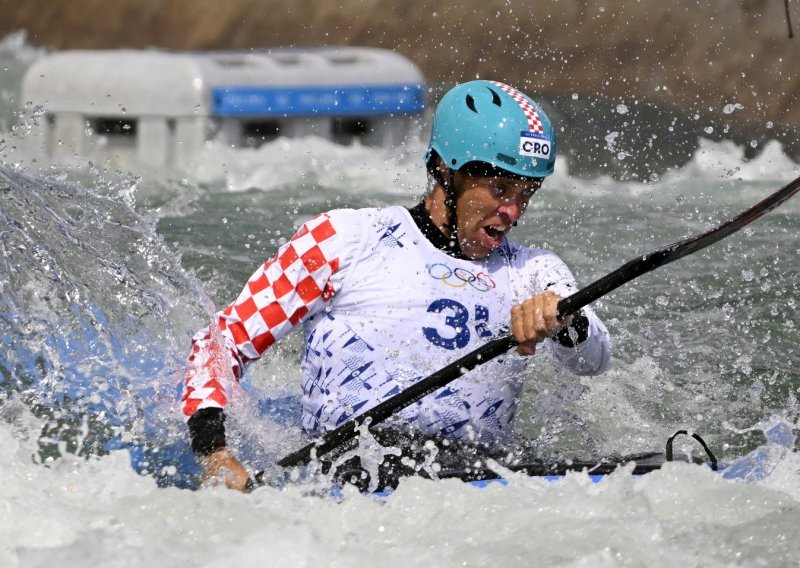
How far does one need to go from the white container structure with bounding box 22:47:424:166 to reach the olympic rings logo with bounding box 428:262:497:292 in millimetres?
7149

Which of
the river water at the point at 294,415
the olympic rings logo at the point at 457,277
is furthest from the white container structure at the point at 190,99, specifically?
the olympic rings logo at the point at 457,277

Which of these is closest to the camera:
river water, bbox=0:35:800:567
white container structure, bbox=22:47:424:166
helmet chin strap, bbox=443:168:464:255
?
river water, bbox=0:35:800:567

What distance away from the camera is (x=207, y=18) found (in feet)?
46.1

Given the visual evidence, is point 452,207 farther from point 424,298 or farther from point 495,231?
point 424,298

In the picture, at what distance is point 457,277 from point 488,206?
219mm

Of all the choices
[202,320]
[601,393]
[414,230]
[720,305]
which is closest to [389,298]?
[414,230]

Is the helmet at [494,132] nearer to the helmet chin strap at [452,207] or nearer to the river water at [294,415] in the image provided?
the helmet chin strap at [452,207]

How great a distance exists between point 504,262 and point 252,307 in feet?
2.40

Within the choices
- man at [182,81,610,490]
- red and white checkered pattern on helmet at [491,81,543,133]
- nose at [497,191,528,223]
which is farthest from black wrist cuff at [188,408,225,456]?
red and white checkered pattern on helmet at [491,81,543,133]

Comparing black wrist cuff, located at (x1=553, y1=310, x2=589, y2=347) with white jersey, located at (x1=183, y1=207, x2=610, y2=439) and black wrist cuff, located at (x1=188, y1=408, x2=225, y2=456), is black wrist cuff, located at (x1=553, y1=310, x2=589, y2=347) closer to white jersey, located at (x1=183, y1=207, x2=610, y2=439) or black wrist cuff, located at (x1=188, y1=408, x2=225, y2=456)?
white jersey, located at (x1=183, y1=207, x2=610, y2=439)

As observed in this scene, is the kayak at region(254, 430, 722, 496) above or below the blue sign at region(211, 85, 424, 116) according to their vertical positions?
above

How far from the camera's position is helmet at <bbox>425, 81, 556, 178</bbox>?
3330 mm

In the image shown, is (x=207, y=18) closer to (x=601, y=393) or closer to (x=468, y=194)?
(x=601, y=393)

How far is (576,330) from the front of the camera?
3359 millimetres
